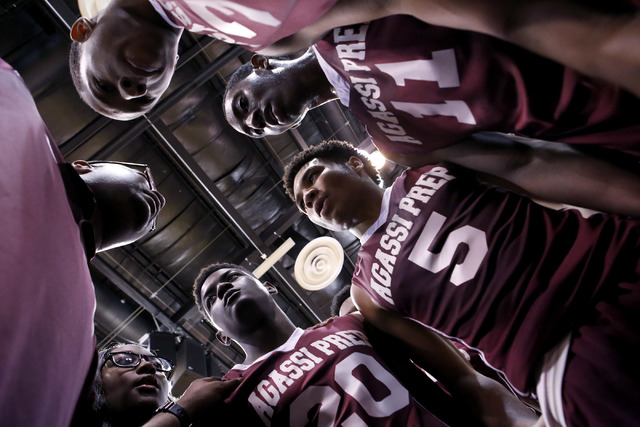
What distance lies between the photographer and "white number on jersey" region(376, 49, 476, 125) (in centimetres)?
142

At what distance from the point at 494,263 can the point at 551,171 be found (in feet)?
1.43

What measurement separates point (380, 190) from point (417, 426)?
4.34 feet

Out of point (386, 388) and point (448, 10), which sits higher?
point (448, 10)

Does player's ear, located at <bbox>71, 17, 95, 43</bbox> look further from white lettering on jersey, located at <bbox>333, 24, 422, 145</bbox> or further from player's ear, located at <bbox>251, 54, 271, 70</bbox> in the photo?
white lettering on jersey, located at <bbox>333, 24, 422, 145</bbox>

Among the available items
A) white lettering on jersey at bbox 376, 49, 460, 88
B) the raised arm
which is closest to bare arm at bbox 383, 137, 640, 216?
white lettering on jersey at bbox 376, 49, 460, 88

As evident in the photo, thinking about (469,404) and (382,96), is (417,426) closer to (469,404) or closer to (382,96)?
(469,404)

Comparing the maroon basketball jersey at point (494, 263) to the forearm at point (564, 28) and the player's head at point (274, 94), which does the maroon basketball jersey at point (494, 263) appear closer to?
the forearm at point (564, 28)

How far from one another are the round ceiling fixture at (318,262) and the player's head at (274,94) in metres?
2.22

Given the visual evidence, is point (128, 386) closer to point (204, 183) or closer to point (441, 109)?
point (441, 109)

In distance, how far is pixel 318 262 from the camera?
504 centimetres

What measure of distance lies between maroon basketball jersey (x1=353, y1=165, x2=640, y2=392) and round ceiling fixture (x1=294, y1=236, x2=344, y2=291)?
2.99 meters

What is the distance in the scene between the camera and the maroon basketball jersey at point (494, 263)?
1314 millimetres

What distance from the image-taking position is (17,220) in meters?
1.10

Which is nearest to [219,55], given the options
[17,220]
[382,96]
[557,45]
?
[382,96]
